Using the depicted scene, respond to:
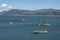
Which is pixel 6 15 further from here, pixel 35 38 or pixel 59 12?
pixel 35 38

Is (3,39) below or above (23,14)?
above

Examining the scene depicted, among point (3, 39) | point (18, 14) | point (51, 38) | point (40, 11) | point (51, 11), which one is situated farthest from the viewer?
point (18, 14)

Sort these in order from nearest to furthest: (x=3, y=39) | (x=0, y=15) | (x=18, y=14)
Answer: (x=3, y=39) → (x=18, y=14) → (x=0, y=15)

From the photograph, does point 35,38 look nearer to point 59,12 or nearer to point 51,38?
point 51,38

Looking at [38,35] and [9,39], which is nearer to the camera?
[9,39]

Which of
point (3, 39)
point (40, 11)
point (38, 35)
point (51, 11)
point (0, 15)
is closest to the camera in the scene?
point (3, 39)

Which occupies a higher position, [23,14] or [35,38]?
[35,38]

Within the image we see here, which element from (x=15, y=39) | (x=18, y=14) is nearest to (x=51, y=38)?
(x=15, y=39)

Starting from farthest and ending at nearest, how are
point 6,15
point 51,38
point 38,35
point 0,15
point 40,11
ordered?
point 0,15 → point 6,15 → point 40,11 → point 38,35 → point 51,38

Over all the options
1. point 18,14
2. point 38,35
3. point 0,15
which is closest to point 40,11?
point 18,14
